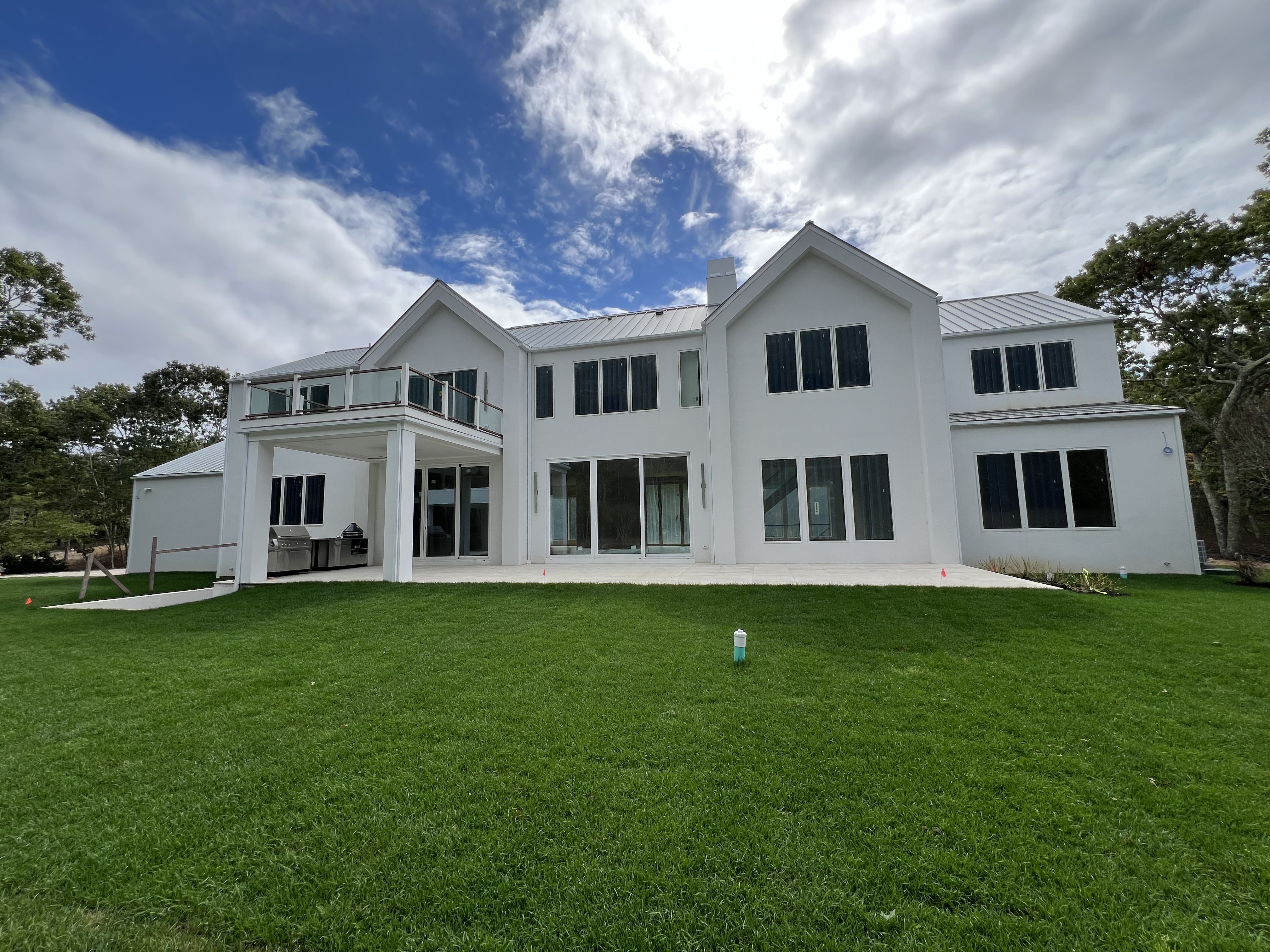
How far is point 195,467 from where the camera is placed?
1762 centimetres

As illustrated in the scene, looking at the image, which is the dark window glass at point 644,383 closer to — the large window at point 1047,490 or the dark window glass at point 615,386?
the dark window glass at point 615,386

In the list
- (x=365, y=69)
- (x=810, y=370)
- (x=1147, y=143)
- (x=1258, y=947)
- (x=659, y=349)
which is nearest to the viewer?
(x=1258, y=947)

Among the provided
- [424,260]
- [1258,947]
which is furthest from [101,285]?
[1258,947]

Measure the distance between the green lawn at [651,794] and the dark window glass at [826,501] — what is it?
255 inches

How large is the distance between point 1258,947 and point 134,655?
8936 millimetres

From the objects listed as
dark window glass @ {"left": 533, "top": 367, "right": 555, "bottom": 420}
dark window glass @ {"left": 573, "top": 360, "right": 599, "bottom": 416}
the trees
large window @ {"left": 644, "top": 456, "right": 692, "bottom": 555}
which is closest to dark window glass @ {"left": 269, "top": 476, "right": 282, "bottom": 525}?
dark window glass @ {"left": 533, "top": 367, "right": 555, "bottom": 420}

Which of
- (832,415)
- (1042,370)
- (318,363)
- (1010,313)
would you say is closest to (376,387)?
(318,363)

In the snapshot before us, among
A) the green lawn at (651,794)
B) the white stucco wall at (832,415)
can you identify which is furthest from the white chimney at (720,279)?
the green lawn at (651,794)

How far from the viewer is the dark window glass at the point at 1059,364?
13.8 m

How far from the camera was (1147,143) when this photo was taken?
12.2 m

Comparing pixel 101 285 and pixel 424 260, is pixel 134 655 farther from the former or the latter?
pixel 101 285

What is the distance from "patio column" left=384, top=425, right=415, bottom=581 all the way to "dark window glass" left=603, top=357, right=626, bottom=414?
214 inches

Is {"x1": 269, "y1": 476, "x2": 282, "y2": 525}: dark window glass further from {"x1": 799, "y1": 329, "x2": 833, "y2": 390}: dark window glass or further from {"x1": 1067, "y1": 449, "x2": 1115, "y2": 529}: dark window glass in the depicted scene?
{"x1": 1067, "y1": 449, "x2": 1115, "y2": 529}: dark window glass

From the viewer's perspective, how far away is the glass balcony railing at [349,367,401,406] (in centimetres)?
1077
